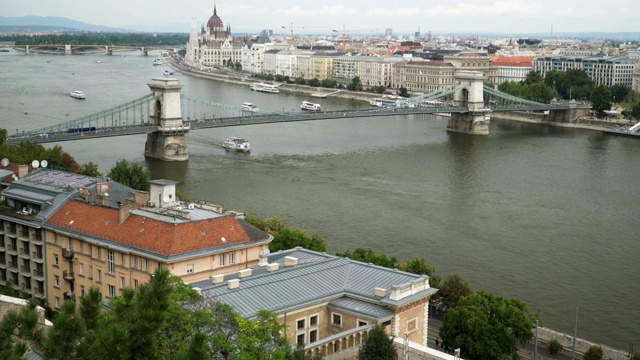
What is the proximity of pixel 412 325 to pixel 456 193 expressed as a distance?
1211 centimetres

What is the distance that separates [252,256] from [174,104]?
51.7 feet

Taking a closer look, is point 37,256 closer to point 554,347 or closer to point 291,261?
point 291,261

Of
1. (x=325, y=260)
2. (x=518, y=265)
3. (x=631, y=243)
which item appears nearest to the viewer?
(x=325, y=260)

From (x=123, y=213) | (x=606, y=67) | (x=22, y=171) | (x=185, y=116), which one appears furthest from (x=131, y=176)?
(x=606, y=67)

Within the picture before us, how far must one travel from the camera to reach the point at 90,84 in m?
48.3

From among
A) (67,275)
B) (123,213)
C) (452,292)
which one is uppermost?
(123,213)

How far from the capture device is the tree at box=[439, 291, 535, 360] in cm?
970

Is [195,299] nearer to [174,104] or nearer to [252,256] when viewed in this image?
[252,256]

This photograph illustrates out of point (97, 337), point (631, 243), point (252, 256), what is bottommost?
point (631, 243)

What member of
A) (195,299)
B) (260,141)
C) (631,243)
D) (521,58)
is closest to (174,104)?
(260,141)

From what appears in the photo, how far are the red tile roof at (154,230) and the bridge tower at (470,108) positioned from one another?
23.2 metres

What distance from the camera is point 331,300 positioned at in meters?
8.65

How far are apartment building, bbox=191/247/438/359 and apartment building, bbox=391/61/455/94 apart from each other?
38001 millimetres

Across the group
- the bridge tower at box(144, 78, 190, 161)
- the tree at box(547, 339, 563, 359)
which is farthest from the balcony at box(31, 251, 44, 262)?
the bridge tower at box(144, 78, 190, 161)
